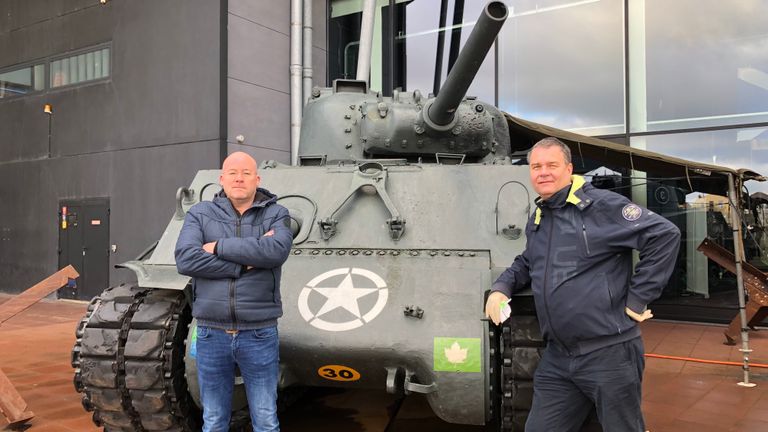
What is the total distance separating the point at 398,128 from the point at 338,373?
8.53ft

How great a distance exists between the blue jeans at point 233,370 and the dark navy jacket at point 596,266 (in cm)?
135

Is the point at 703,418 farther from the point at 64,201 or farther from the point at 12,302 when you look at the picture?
the point at 64,201

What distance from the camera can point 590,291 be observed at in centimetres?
256

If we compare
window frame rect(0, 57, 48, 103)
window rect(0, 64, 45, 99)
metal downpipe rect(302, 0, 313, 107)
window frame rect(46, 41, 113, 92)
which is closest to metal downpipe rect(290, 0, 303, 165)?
metal downpipe rect(302, 0, 313, 107)

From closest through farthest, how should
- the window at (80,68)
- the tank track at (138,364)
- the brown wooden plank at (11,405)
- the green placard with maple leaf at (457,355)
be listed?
the green placard with maple leaf at (457,355)
the tank track at (138,364)
the brown wooden plank at (11,405)
the window at (80,68)

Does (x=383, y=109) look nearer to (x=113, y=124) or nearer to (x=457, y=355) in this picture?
(x=457, y=355)

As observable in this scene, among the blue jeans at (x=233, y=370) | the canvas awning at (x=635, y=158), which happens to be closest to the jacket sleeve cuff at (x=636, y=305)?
the blue jeans at (x=233, y=370)

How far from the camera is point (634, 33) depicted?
10.2 m

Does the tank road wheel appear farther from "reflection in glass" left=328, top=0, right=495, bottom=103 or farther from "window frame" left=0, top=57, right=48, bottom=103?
"window frame" left=0, top=57, right=48, bottom=103

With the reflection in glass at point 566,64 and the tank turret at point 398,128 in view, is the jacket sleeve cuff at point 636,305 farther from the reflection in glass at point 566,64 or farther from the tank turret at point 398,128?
the reflection in glass at point 566,64

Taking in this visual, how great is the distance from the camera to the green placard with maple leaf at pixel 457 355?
339 cm

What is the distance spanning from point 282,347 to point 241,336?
0.65m

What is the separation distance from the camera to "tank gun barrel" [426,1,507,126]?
3768 millimetres

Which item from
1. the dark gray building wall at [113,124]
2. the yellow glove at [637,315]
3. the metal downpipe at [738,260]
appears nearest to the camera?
the yellow glove at [637,315]
